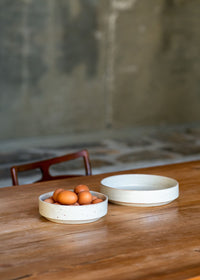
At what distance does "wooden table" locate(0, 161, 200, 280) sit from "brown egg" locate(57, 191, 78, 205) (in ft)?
0.25

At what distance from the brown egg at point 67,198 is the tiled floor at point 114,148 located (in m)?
3.35

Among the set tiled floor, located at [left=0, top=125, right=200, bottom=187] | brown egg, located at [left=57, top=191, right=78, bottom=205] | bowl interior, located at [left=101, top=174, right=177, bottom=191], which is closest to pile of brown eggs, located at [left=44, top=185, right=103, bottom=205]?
brown egg, located at [left=57, top=191, right=78, bottom=205]

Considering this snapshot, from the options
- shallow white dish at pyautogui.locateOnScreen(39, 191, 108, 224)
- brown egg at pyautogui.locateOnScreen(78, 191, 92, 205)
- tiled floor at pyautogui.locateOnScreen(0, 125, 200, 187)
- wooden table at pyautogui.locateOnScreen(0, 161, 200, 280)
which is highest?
brown egg at pyautogui.locateOnScreen(78, 191, 92, 205)

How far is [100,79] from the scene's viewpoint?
7.91 m

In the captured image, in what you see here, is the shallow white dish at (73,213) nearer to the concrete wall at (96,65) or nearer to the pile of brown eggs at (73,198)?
the pile of brown eggs at (73,198)

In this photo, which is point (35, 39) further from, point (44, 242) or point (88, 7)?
point (44, 242)

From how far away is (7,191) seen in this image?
1742mm

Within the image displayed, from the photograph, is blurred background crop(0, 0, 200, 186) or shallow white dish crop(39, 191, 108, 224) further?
blurred background crop(0, 0, 200, 186)

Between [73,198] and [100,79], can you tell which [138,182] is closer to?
[73,198]

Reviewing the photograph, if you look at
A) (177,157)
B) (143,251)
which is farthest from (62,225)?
(177,157)

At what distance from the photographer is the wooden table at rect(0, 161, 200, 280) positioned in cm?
99

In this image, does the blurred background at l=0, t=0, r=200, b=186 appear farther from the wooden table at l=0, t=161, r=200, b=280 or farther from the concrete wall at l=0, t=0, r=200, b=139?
the wooden table at l=0, t=161, r=200, b=280

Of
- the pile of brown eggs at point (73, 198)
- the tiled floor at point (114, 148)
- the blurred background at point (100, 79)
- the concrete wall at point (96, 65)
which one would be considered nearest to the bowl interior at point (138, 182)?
the pile of brown eggs at point (73, 198)

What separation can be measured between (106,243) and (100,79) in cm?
689
